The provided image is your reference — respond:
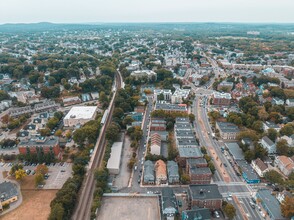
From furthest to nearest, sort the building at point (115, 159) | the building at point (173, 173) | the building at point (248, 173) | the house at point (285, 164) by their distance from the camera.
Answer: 1. the building at point (115, 159)
2. the house at point (285, 164)
3. the building at point (248, 173)
4. the building at point (173, 173)

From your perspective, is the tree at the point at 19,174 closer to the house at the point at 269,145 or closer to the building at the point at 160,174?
the building at the point at 160,174

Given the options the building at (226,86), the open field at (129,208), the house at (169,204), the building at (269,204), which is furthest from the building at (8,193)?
the building at (226,86)

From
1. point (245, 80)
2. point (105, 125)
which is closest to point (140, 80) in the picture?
point (105, 125)

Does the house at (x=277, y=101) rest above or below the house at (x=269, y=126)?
below

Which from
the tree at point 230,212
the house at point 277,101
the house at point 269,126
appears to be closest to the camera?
the tree at point 230,212

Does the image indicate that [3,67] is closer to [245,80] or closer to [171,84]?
[171,84]
